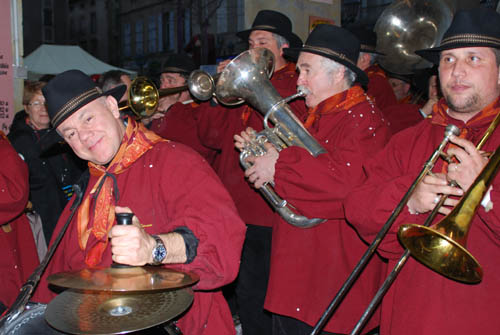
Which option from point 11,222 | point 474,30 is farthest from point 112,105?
point 474,30

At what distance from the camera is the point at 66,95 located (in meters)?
2.62

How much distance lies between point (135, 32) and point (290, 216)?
4118 centimetres

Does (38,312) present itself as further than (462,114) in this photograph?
No

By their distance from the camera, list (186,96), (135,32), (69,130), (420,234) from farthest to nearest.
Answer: (135,32)
(186,96)
(69,130)
(420,234)

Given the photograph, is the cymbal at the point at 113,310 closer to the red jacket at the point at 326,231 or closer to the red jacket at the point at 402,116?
the red jacket at the point at 326,231

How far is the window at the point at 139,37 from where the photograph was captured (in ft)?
135

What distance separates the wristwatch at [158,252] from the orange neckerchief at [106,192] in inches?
20.2

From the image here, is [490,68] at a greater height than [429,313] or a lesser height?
greater

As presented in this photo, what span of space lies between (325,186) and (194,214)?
891 millimetres

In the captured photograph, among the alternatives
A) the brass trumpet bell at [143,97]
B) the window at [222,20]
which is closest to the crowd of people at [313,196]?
the brass trumpet bell at [143,97]

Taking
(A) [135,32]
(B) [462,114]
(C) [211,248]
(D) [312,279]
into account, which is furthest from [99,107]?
(A) [135,32]

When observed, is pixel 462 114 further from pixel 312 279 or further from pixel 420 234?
pixel 312 279

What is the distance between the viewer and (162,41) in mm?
39125

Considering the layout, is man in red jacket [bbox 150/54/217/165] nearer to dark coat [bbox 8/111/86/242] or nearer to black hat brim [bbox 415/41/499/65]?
dark coat [bbox 8/111/86/242]
